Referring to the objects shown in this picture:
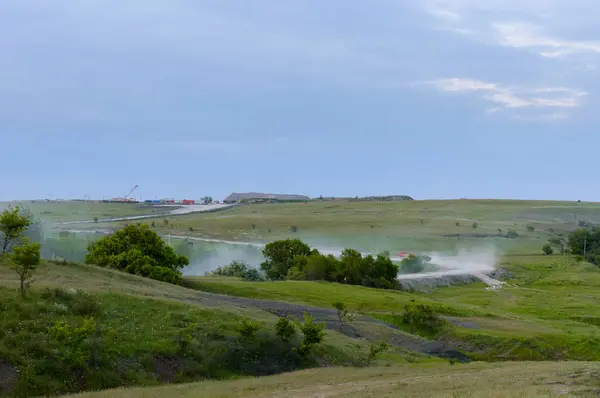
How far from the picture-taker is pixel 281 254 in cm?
11306

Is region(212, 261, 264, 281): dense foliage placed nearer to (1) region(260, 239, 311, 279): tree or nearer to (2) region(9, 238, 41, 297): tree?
(1) region(260, 239, 311, 279): tree

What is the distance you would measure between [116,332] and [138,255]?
1393 inches

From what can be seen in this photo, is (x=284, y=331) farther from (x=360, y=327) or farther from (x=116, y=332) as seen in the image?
(x=360, y=327)

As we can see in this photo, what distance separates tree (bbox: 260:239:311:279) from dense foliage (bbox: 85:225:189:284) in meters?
32.6

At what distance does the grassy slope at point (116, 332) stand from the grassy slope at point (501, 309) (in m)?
17.8

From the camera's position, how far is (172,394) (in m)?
30.5

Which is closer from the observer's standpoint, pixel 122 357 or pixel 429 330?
pixel 122 357

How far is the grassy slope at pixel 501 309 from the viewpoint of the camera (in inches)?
2404

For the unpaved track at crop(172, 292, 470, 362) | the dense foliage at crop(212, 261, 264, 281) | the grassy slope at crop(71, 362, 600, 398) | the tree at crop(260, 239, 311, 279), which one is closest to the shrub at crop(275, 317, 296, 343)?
the grassy slope at crop(71, 362, 600, 398)

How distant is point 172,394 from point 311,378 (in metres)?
8.53

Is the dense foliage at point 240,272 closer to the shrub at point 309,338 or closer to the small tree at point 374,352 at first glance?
the small tree at point 374,352

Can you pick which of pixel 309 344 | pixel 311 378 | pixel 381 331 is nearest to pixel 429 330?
pixel 381 331

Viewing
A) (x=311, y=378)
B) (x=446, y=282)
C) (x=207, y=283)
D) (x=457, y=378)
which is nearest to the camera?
(x=457, y=378)

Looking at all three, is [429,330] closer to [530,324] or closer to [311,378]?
[530,324]
